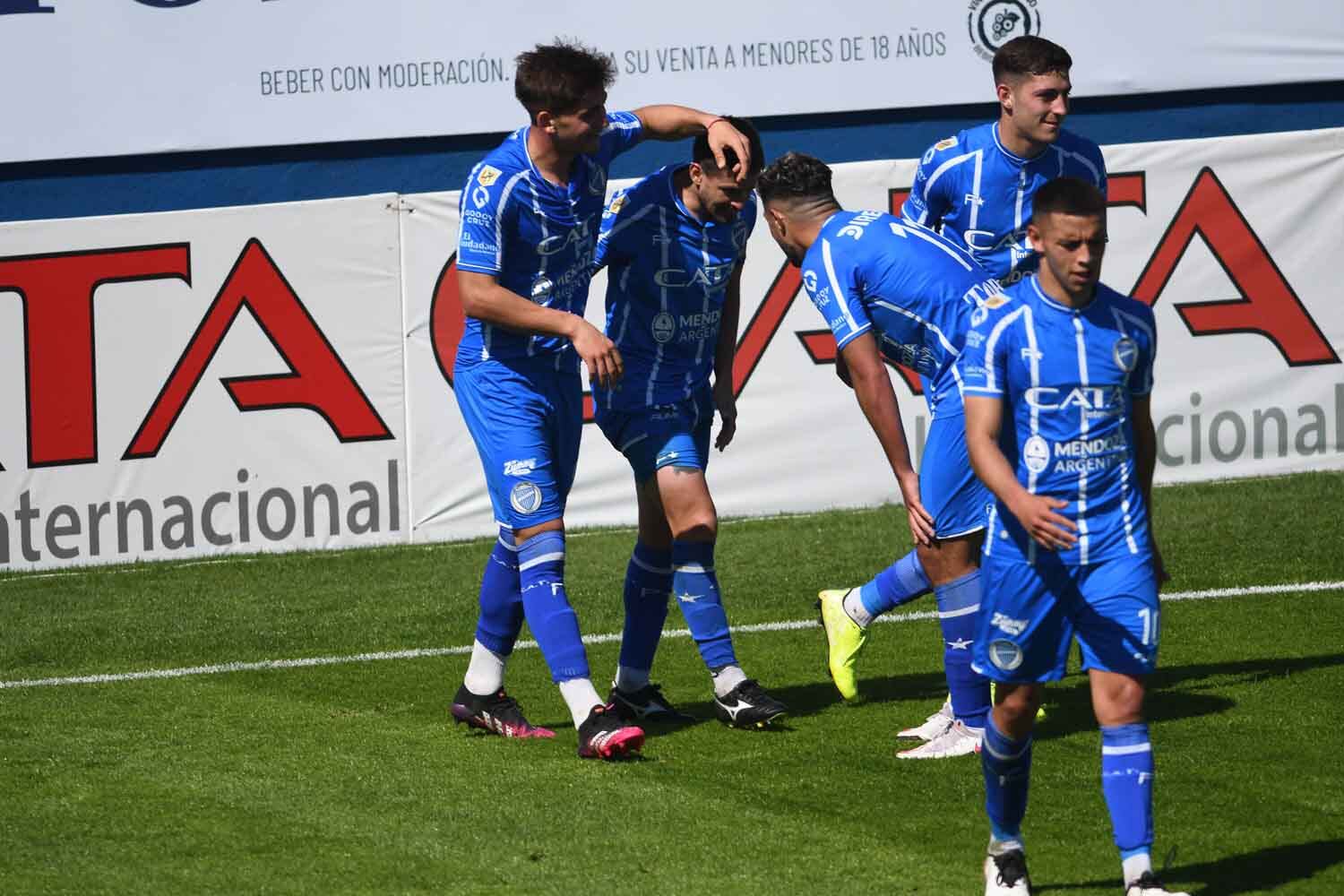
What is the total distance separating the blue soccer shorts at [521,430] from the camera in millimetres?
6609

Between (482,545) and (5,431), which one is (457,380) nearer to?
(482,545)

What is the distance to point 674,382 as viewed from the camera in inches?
272

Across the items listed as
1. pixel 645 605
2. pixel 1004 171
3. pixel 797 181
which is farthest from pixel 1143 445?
pixel 645 605

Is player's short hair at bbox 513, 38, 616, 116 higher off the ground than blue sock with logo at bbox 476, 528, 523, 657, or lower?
higher

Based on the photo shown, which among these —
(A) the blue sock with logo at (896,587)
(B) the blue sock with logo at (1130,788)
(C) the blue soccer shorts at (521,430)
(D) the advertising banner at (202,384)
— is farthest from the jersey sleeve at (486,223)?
(D) the advertising banner at (202,384)

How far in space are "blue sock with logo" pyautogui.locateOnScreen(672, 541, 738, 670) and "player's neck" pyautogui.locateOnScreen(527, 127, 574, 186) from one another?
1392 mm

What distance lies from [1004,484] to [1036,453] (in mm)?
181

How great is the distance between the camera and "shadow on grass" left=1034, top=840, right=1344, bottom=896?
15.2 ft

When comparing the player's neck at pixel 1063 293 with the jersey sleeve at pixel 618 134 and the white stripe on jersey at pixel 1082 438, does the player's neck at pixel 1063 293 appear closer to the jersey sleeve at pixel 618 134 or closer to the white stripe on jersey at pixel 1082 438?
the white stripe on jersey at pixel 1082 438

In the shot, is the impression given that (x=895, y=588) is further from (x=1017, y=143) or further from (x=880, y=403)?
(x=1017, y=143)

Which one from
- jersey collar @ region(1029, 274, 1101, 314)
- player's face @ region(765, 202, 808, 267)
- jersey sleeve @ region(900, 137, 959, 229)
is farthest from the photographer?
jersey sleeve @ region(900, 137, 959, 229)

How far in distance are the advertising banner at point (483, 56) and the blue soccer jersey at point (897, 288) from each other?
8.28 metres

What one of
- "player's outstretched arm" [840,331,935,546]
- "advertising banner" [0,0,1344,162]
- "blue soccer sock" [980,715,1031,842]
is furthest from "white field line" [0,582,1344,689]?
"advertising banner" [0,0,1344,162]

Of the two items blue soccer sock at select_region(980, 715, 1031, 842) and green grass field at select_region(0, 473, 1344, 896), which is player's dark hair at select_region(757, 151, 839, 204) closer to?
green grass field at select_region(0, 473, 1344, 896)
